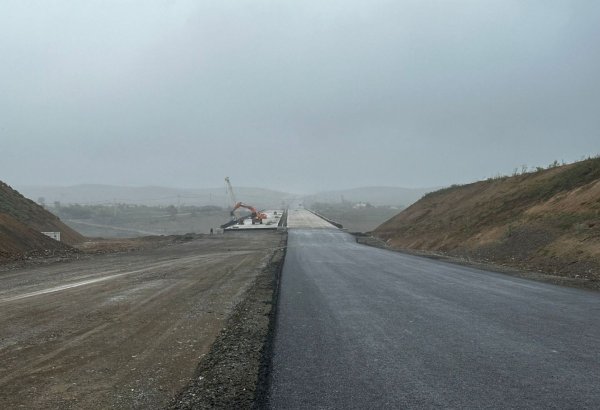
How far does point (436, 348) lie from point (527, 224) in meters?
17.3

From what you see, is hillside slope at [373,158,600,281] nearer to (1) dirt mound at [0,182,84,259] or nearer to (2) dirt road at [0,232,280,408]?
(2) dirt road at [0,232,280,408]

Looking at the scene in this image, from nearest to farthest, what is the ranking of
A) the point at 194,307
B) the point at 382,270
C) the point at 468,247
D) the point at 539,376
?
the point at 539,376, the point at 194,307, the point at 382,270, the point at 468,247

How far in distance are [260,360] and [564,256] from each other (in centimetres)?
1452

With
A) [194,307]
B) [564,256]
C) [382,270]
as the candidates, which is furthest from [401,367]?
[564,256]

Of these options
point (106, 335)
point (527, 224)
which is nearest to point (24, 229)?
point (106, 335)

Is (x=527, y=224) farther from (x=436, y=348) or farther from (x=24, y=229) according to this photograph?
(x=24, y=229)

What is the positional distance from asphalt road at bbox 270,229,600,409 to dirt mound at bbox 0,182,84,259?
659 inches

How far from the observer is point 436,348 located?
604 centimetres

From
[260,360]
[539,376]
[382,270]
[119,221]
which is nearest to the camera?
[539,376]

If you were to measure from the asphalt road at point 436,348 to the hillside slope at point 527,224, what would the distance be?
218 inches

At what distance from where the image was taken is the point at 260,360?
5688 millimetres

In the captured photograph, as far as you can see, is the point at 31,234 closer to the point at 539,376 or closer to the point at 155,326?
the point at 155,326

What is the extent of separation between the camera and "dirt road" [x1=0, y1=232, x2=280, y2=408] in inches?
186

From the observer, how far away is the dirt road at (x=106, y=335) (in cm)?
471
